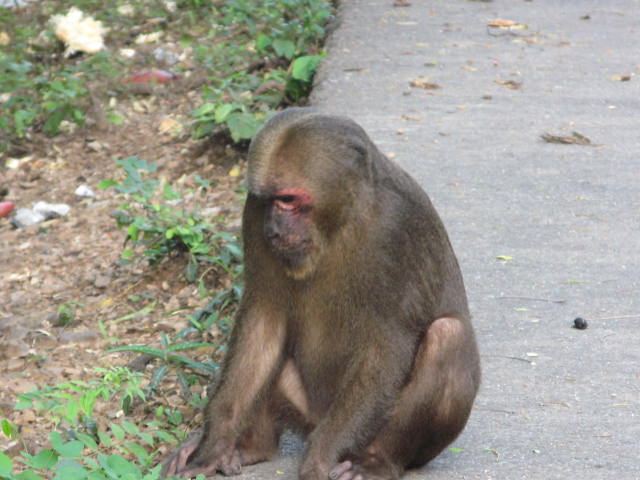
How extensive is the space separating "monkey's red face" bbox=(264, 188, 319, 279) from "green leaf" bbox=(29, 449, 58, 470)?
38.5 inches

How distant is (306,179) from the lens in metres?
3.68

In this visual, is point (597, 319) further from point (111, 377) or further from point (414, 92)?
point (414, 92)

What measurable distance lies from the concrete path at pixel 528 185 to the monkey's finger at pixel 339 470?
0.28m

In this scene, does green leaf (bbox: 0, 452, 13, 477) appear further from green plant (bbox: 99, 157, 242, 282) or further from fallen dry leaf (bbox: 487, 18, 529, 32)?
fallen dry leaf (bbox: 487, 18, 529, 32)

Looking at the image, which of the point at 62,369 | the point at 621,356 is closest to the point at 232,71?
the point at 62,369

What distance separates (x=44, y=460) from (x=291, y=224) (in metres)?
1.08

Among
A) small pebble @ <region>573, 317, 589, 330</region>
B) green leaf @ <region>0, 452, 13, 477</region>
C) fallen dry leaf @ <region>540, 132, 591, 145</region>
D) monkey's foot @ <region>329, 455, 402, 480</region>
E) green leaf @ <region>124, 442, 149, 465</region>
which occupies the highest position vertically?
green leaf @ <region>0, 452, 13, 477</region>

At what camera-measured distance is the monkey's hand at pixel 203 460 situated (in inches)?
157

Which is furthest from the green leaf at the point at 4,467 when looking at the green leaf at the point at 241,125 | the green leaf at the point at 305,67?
the green leaf at the point at 305,67

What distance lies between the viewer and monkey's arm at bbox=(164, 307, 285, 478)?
408 cm

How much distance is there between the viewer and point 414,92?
354 inches

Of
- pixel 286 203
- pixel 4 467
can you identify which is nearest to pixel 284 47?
pixel 286 203

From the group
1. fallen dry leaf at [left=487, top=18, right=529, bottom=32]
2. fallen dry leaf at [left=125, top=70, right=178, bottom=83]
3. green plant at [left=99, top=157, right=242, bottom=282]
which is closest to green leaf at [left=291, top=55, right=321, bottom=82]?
fallen dry leaf at [left=125, top=70, right=178, bottom=83]

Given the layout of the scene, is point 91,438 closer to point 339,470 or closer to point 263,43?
point 339,470
